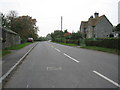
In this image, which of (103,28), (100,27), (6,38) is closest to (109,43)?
(6,38)

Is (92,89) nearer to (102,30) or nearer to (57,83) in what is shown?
(57,83)

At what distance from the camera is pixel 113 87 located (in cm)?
460

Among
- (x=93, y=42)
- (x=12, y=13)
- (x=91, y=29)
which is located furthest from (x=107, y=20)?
(x=12, y=13)

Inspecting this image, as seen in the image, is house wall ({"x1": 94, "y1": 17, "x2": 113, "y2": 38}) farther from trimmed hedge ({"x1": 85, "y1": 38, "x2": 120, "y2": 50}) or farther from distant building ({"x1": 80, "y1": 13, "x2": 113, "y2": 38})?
trimmed hedge ({"x1": 85, "y1": 38, "x2": 120, "y2": 50})

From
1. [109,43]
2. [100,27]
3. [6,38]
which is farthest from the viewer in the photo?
[100,27]

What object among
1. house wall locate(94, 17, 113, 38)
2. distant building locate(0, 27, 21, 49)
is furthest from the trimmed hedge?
house wall locate(94, 17, 113, 38)

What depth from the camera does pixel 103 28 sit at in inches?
2071

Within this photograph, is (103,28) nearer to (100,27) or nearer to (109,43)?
(100,27)

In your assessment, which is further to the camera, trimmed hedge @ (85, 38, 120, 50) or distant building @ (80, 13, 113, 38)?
distant building @ (80, 13, 113, 38)

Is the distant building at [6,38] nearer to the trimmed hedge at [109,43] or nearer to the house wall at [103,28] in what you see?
the trimmed hedge at [109,43]

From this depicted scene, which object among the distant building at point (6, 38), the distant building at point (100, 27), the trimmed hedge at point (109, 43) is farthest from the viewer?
the distant building at point (100, 27)

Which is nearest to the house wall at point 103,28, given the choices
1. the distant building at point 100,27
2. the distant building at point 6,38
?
the distant building at point 100,27

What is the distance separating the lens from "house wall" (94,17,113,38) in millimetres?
52006

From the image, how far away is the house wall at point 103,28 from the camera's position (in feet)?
171
